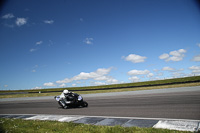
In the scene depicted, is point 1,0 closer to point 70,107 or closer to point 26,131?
point 26,131

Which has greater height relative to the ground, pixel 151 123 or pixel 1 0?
pixel 1 0

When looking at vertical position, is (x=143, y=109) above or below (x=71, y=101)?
below

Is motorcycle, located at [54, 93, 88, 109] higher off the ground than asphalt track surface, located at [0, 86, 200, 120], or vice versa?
motorcycle, located at [54, 93, 88, 109]

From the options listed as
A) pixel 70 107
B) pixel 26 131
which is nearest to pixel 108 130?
pixel 26 131

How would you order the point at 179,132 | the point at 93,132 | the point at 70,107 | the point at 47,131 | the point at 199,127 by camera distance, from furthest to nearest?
the point at 70,107 < the point at 47,131 < the point at 93,132 < the point at 199,127 < the point at 179,132

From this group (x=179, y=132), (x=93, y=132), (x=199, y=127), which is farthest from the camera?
(x=93, y=132)

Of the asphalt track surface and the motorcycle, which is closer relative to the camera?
the asphalt track surface

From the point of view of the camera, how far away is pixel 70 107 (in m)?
11.8

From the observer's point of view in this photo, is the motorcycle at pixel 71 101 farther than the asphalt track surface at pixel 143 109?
Yes

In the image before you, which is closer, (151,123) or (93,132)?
(93,132)

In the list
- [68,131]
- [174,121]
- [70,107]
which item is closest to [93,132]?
[68,131]

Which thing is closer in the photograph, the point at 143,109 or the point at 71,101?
the point at 143,109

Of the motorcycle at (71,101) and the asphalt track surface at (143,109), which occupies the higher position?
the motorcycle at (71,101)

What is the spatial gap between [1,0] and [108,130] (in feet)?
19.1
